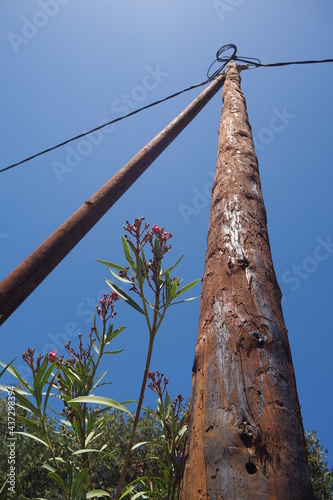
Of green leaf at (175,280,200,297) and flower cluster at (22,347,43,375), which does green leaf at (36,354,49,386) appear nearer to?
flower cluster at (22,347,43,375)

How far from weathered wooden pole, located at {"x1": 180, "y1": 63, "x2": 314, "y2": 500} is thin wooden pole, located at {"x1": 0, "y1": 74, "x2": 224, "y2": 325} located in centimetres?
64

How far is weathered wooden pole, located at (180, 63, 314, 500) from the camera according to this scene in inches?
34.4

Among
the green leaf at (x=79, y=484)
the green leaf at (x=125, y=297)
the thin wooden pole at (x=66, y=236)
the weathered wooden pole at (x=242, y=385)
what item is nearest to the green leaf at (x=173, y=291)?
the green leaf at (x=125, y=297)

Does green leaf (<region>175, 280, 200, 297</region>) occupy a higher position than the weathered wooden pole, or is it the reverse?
green leaf (<region>175, 280, 200, 297</region>)

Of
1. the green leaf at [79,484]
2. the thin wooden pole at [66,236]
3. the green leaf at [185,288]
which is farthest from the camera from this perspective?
the green leaf at [185,288]

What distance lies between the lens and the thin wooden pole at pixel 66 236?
1366mm

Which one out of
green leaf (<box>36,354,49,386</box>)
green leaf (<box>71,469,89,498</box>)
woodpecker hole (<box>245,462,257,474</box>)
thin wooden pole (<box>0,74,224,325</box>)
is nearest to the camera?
woodpecker hole (<box>245,462,257,474</box>)

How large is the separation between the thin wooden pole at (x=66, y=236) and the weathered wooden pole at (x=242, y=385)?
25.1 inches

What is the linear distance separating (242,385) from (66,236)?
1060 millimetres

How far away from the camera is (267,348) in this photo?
3.84 feet

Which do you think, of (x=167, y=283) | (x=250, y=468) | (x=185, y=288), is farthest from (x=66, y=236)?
(x=250, y=468)

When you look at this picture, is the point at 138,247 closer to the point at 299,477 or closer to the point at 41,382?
the point at 41,382

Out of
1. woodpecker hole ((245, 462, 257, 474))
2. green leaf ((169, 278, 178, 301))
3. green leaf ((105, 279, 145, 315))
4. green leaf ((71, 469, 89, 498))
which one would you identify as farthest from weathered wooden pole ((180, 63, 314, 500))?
green leaf ((71, 469, 89, 498))

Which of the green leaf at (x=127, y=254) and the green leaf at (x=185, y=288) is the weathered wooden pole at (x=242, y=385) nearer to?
the green leaf at (x=185, y=288)
